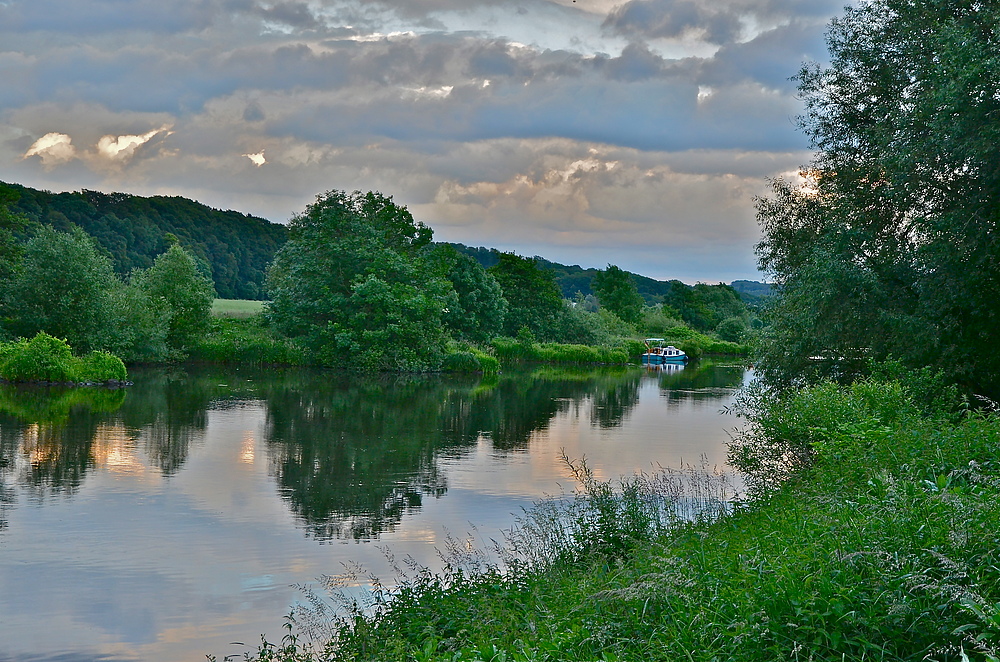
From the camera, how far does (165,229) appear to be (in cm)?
10750

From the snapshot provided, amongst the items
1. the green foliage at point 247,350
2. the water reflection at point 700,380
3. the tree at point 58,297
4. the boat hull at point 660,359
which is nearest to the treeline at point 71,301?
the tree at point 58,297

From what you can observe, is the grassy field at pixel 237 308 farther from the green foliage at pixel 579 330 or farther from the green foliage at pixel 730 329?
the green foliage at pixel 730 329

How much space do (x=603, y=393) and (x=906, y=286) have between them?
22.0 metres

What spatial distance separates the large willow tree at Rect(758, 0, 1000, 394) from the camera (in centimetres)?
1559

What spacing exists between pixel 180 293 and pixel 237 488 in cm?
3432

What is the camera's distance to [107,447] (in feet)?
65.7

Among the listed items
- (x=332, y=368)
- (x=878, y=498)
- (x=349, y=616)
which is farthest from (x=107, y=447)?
(x=332, y=368)

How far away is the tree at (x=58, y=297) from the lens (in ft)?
128

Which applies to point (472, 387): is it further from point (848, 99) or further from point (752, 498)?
point (752, 498)

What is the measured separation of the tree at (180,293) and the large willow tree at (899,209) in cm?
3260

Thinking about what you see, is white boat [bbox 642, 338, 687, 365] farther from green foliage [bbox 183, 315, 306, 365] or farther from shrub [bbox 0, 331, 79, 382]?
shrub [bbox 0, 331, 79, 382]

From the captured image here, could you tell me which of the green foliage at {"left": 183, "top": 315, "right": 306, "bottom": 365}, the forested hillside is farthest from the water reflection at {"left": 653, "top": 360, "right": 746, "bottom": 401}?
the forested hillside

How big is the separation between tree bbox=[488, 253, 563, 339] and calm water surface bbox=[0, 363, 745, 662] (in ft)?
118

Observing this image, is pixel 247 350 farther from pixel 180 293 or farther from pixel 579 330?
pixel 579 330
